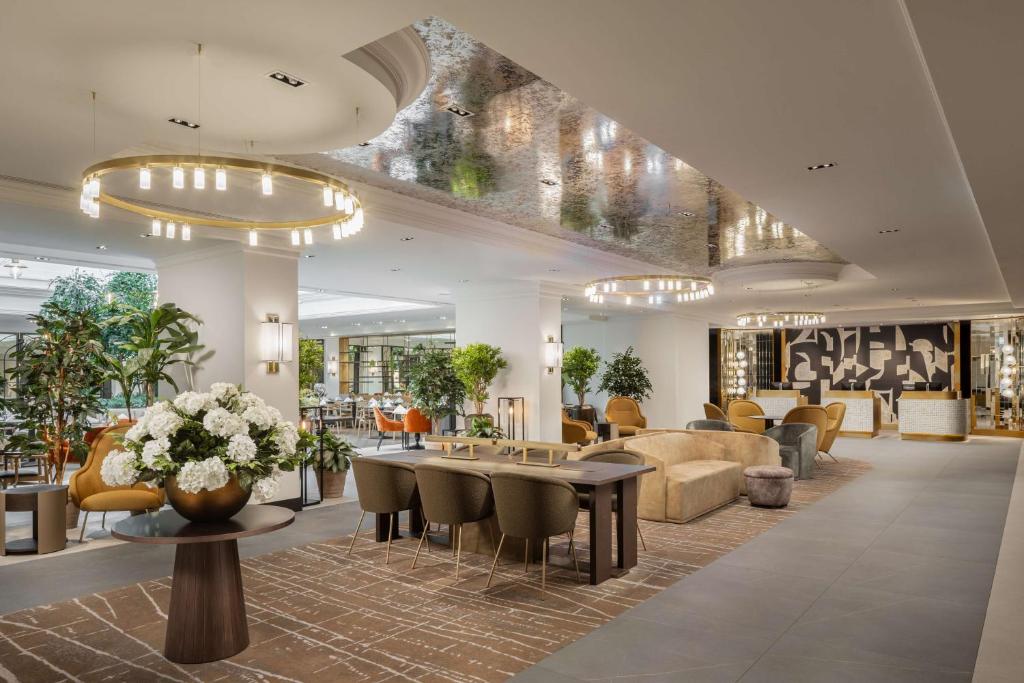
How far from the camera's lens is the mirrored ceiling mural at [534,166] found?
166 inches

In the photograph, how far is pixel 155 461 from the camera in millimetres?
3391

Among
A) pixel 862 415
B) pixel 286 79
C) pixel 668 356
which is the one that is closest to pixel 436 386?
pixel 668 356

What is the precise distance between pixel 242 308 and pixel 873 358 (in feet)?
57.6

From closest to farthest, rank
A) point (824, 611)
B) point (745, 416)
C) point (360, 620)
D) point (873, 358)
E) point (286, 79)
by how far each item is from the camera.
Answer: point (286, 79) < point (360, 620) < point (824, 611) < point (745, 416) < point (873, 358)

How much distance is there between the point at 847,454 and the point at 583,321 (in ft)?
25.6

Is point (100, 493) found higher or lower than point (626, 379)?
lower

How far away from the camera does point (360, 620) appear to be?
4.26 metres

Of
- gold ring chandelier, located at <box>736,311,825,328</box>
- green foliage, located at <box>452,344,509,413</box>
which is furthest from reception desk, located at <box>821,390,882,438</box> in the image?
green foliage, located at <box>452,344,509,413</box>

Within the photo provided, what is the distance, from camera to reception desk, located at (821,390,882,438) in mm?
16625

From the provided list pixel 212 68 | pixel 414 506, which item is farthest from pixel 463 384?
pixel 212 68

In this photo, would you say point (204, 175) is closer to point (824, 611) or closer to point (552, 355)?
point (824, 611)

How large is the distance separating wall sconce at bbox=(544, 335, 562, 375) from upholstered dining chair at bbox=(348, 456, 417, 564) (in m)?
6.37

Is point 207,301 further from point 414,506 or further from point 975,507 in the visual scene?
point 975,507

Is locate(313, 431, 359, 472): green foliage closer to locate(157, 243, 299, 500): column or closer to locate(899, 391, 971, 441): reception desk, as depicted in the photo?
locate(157, 243, 299, 500): column
